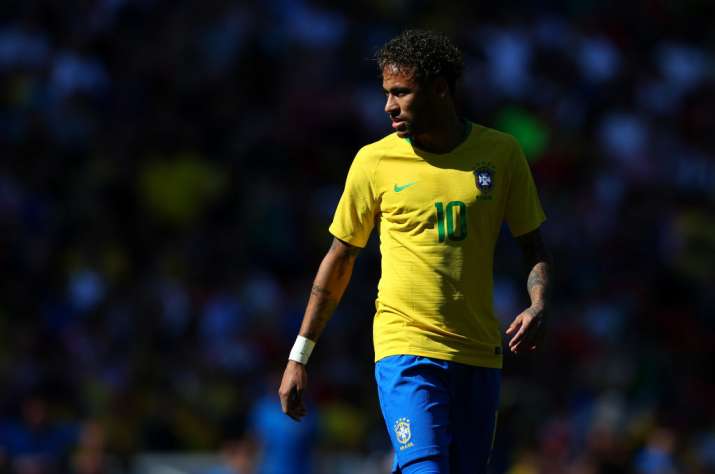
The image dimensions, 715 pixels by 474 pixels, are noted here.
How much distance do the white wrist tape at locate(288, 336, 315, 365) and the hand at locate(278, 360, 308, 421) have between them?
0.07ft

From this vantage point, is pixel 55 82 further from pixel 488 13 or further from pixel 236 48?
pixel 488 13

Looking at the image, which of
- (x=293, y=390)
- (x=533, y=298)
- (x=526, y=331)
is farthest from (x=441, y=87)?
(x=293, y=390)

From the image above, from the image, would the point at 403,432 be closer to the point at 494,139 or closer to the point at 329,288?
the point at 329,288

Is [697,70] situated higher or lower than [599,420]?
higher

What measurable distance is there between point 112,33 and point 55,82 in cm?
100

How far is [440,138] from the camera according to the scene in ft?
20.3

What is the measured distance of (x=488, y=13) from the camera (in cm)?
1742

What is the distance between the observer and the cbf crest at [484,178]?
6.12 metres

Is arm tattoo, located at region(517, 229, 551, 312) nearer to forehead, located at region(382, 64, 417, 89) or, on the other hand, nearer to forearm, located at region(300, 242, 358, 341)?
forearm, located at region(300, 242, 358, 341)

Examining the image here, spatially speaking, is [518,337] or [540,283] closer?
[518,337]

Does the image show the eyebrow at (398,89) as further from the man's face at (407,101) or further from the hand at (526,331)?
the hand at (526,331)

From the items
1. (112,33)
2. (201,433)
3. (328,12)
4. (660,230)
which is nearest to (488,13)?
(328,12)

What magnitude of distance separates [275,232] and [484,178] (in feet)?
27.9

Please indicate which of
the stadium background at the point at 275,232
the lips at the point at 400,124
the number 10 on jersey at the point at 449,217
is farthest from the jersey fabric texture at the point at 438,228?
the stadium background at the point at 275,232
